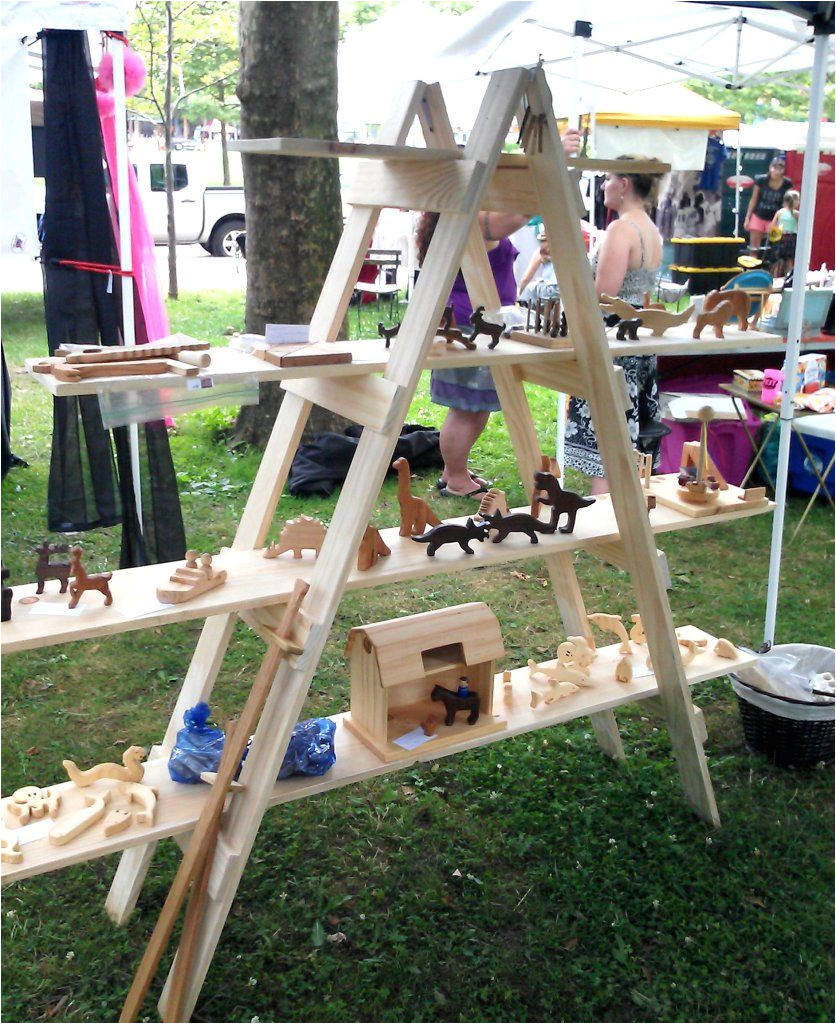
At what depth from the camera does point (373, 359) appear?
6.69 feet

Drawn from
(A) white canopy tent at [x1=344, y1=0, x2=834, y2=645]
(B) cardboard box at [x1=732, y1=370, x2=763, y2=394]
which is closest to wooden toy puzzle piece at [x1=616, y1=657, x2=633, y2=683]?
(B) cardboard box at [x1=732, y1=370, x2=763, y2=394]

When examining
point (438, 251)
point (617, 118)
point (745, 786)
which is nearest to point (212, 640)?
point (438, 251)

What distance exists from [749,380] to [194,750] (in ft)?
13.5

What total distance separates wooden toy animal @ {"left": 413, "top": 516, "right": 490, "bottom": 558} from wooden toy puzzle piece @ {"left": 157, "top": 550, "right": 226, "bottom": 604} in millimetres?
501

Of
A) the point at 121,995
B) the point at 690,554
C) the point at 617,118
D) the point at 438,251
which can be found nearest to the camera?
the point at 438,251

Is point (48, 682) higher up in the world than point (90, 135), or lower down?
lower down

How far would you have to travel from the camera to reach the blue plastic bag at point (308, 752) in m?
2.19

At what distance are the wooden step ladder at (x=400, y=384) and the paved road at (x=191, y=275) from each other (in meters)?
9.29

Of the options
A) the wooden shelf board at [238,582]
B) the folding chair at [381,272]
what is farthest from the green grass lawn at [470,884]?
the folding chair at [381,272]

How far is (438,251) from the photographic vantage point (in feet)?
6.32

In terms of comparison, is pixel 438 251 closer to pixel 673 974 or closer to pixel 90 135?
pixel 673 974

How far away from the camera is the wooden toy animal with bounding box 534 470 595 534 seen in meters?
2.45

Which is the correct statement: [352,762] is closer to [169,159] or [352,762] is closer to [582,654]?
[582,654]

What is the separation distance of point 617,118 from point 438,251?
9.40m
